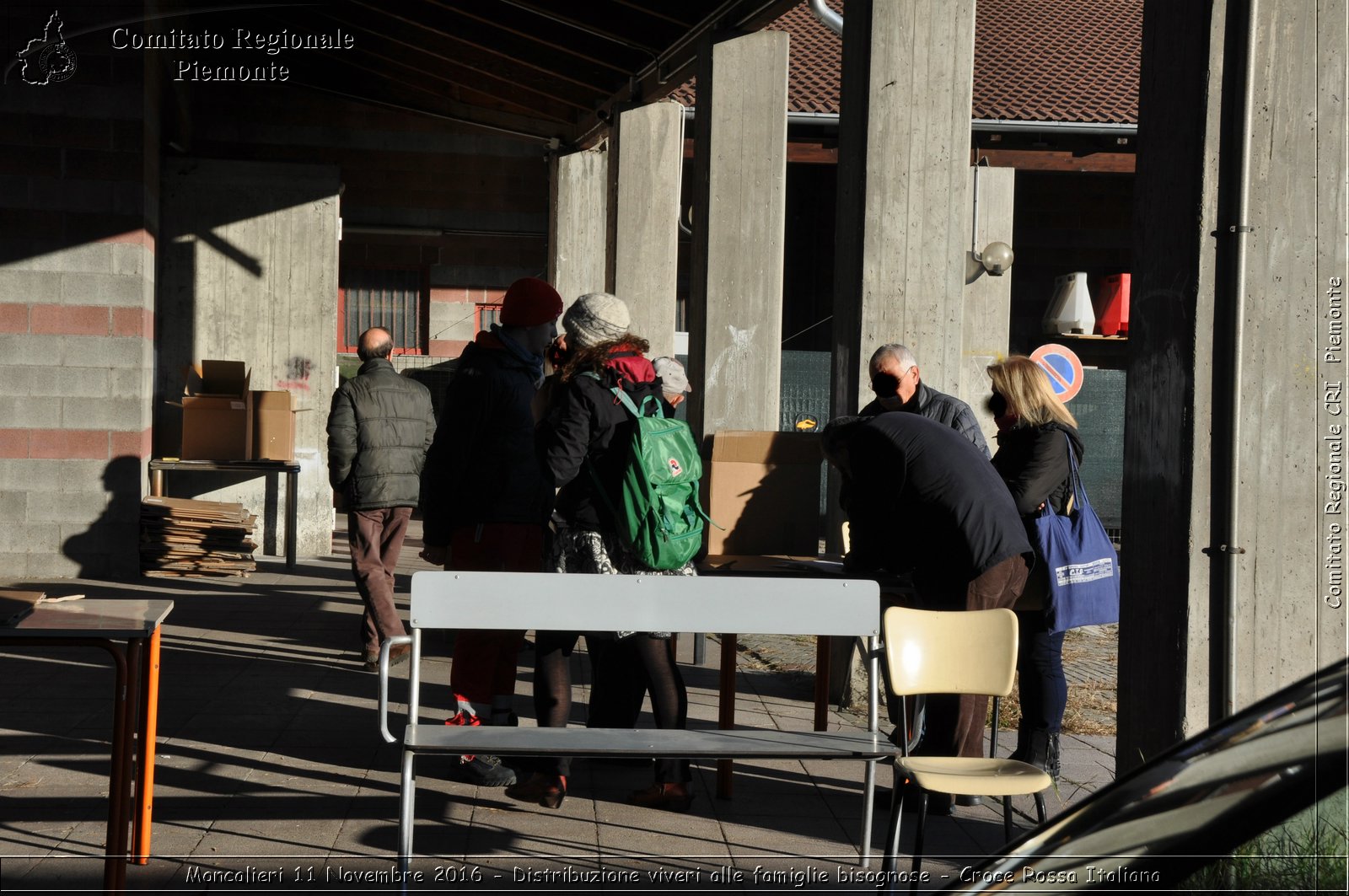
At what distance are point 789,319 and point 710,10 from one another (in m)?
13.0

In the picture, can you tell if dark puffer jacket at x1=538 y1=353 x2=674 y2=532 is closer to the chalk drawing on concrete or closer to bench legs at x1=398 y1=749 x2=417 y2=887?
bench legs at x1=398 y1=749 x2=417 y2=887

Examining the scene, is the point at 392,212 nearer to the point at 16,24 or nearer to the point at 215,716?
the point at 16,24

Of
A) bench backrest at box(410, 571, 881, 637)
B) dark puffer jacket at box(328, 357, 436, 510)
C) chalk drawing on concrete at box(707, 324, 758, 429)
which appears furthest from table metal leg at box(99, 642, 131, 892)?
chalk drawing on concrete at box(707, 324, 758, 429)

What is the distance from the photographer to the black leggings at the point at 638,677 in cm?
489

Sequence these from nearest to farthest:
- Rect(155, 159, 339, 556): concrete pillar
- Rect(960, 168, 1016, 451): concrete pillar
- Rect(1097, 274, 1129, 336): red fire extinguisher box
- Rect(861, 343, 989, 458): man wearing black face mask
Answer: Rect(861, 343, 989, 458): man wearing black face mask → Rect(960, 168, 1016, 451): concrete pillar → Rect(155, 159, 339, 556): concrete pillar → Rect(1097, 274, 1129, 336): red fire extinguisher box

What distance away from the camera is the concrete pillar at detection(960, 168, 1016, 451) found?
1182cm

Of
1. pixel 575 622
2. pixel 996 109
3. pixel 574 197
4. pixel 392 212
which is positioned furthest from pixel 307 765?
pixel 996 109

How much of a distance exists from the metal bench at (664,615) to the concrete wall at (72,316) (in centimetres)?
705

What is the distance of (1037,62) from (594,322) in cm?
1717

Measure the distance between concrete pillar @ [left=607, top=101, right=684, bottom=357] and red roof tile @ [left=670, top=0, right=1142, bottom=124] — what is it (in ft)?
17.9

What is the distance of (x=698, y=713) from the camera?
6.62 metres

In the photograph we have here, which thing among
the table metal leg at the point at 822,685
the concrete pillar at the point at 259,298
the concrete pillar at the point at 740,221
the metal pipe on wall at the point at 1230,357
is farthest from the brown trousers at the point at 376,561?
the concrete pillar at the point at 259,298

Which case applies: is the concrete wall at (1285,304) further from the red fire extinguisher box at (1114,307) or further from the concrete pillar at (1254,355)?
the red fire extinguisher box at (1114,307)

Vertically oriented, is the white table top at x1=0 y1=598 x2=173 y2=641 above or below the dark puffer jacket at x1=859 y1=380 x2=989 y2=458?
below
